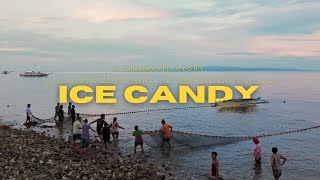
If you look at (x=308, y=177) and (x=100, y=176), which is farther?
(x=308, y=177)

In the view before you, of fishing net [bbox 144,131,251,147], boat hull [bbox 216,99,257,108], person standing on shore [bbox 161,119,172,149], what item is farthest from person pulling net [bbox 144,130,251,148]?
boat hull [bbox 216,99,257,108]

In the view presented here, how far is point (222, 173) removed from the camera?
58.5ft

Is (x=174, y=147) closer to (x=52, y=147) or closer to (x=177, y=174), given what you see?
(x=177, y=174)

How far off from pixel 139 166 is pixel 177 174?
1917 mm

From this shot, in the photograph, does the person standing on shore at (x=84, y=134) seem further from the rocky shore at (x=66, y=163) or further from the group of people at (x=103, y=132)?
the rocky shore at (x=66, y=163)

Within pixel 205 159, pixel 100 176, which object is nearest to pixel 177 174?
pixel 205 159

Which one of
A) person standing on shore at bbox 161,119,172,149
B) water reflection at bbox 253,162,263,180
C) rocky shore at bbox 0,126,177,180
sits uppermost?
person standing on shore at bbox 161,119,172,149

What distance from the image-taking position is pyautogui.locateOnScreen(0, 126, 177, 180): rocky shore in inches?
514

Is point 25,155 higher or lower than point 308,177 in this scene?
higher

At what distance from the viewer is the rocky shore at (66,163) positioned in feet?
42.8

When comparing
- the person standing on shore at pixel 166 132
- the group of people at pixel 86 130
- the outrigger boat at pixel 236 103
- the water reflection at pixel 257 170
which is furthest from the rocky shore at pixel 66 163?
the outrigger boat at pixel 236 103

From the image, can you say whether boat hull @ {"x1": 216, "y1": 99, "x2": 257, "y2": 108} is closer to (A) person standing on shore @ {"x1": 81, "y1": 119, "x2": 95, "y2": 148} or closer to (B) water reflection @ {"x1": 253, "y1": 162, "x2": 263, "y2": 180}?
(B) water reflection @ {"x1": 253, "y1": 162, "x2": 263, "y2": 180}

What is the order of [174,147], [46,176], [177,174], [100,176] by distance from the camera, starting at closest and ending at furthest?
[46,176] < [100,176] < [177,174] < [174,147]

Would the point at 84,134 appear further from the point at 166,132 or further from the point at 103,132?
the point at 166,132
